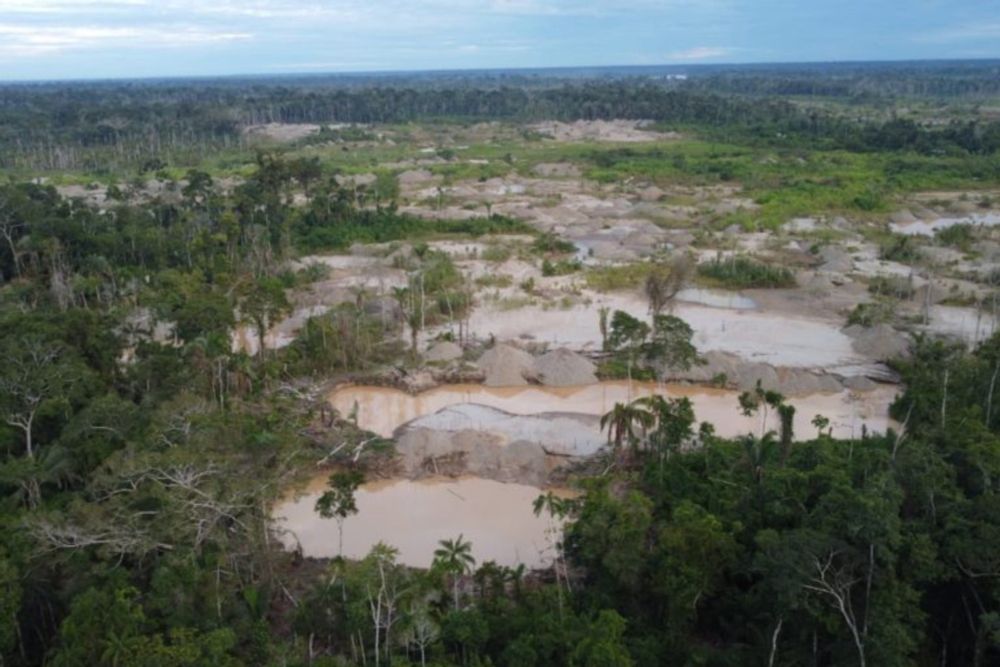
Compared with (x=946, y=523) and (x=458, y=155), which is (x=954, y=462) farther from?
(x=458, y=155)


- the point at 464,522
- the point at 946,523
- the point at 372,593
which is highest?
the point at 946,523

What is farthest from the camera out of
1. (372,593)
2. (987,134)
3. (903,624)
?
(987,134)

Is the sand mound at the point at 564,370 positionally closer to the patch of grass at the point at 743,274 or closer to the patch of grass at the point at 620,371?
the patch of grass at the point at 620,371

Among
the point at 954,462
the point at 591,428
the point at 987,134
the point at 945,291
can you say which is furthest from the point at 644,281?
the point at 987,134

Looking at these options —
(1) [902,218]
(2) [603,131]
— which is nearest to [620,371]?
(1) [902,218]

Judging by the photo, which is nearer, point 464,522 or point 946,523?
point 946,523

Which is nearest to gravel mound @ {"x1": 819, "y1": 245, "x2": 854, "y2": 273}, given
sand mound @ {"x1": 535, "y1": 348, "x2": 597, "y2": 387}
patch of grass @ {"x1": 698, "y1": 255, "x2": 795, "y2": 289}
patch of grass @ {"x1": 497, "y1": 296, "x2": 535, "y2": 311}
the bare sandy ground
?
patch of grass @ {"x1": 698, "y1": 255, "x2": 795, "y2": 289}

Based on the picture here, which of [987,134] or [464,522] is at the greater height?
[987,134]

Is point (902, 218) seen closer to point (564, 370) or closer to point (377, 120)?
point (564, 370)
